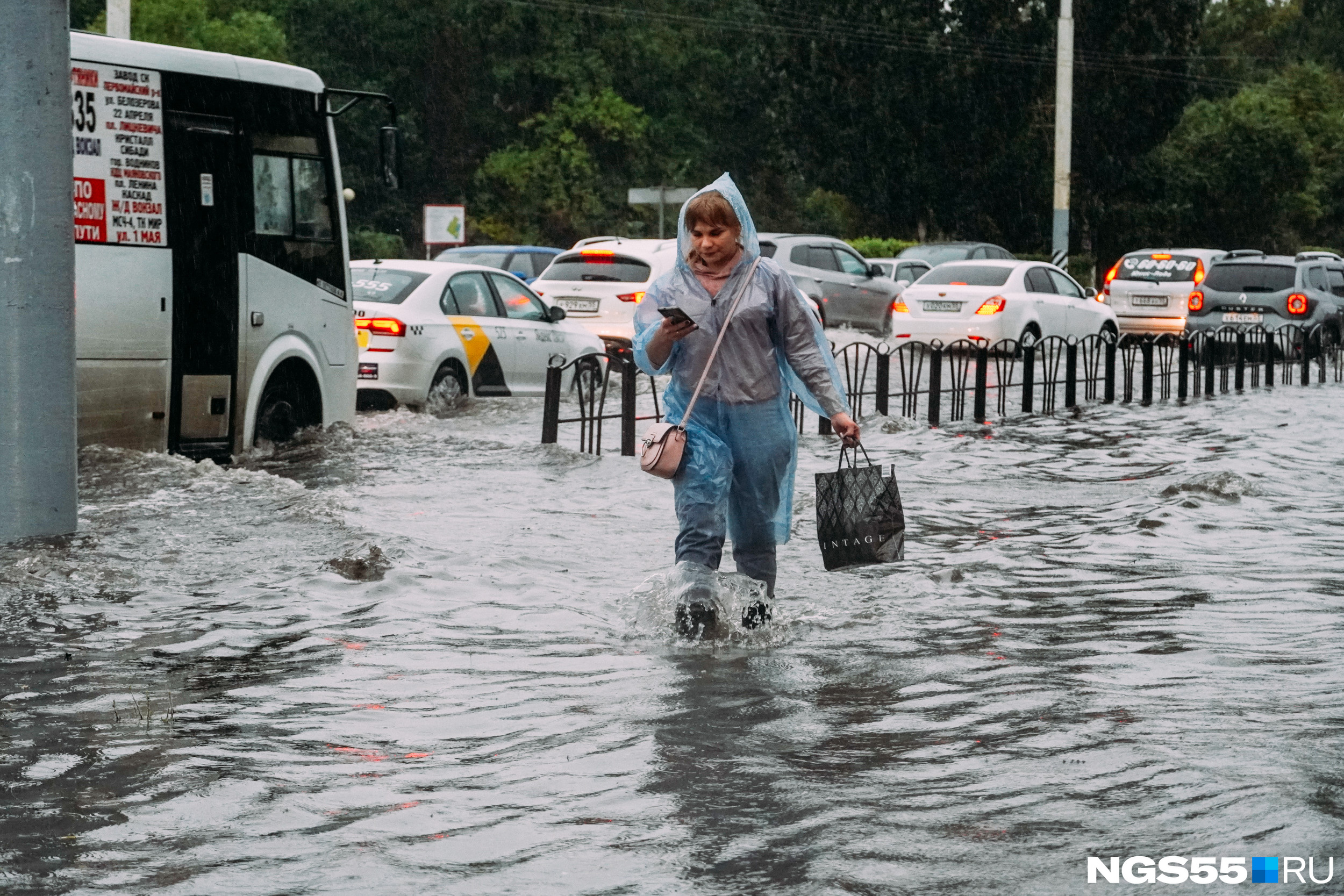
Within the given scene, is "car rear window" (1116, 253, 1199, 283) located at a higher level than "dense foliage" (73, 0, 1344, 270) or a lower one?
lower

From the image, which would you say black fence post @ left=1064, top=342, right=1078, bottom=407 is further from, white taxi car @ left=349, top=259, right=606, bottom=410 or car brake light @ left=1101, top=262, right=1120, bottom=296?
car brake light @ left=1101, top=262, right=1120, bottom=296

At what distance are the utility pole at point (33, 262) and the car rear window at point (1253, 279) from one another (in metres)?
23.0

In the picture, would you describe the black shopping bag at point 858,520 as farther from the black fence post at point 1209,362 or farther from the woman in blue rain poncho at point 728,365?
the black fence post at point 1209,362

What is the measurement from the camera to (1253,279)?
28.7m

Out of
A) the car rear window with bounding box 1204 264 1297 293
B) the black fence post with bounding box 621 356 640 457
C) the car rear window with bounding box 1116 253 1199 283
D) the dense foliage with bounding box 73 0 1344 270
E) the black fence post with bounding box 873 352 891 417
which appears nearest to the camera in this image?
the black fence post with bounding box 621 356 640 457

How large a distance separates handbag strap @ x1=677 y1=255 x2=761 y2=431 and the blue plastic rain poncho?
2 cm

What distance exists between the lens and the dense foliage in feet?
164

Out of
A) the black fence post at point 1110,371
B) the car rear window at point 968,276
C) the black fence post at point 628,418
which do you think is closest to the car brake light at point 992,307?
the car rear window at point 968,276

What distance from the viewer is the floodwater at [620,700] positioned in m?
4.32

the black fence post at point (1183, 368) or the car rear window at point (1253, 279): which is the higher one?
the car rear window at point (1253, 279)

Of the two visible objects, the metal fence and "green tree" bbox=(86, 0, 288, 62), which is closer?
the metal fence

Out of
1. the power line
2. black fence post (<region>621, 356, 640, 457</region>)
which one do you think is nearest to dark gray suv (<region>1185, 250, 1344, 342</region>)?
black fence post (<region>621, 356, 640, 457</region>)

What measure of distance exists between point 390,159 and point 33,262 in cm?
520

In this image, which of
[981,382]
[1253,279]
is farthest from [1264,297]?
[981,382]
